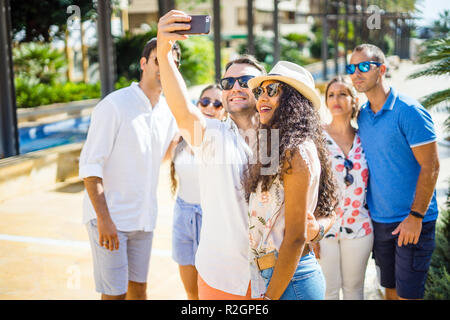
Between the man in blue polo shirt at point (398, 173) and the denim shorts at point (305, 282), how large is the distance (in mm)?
1006

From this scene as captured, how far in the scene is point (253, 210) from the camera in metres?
1.94

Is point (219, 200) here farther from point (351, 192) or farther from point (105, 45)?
point (105, 45)

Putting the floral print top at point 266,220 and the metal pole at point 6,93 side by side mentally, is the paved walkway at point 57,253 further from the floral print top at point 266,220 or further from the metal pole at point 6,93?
the floral print top at point 266,220

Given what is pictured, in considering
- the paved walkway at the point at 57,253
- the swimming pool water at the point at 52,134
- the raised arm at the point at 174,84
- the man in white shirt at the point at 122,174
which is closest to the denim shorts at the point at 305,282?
the raised arm at the point at 174,84

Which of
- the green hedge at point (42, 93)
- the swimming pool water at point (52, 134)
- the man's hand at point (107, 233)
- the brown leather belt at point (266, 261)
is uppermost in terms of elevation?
the brown leather belt at point (266, 261)

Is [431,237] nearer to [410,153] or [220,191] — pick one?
[410,153]

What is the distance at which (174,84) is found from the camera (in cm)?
186

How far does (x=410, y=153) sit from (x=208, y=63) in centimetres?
1791

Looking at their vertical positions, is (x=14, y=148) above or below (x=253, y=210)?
below

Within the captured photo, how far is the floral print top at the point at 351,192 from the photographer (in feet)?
9.59

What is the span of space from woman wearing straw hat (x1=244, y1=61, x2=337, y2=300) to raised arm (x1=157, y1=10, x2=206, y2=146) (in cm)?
28

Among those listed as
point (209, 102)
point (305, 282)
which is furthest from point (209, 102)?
point (305, 282)
